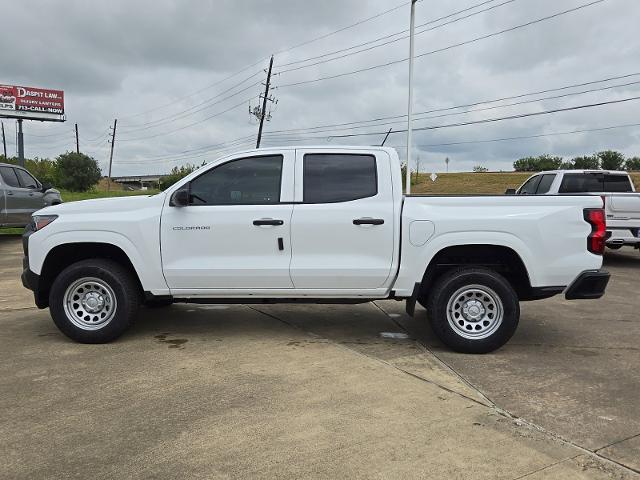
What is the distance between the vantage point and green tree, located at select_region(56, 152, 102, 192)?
2596 inches

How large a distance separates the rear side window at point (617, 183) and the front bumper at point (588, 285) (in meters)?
7.99

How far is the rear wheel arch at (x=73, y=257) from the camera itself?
5.23 metres

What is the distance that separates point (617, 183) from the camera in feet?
38.8

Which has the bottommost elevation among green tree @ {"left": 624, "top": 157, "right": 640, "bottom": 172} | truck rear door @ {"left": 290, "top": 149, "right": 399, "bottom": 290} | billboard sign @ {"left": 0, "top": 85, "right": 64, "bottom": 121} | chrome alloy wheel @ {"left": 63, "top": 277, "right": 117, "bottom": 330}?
chrome alloy wheel @ {"left": 63, "top": 277, "right": 117, "bottom": 330}

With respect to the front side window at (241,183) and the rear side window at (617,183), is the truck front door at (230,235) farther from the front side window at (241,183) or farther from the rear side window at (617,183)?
the rear side window at (617,183)

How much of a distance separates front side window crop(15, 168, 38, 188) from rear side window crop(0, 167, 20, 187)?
158 millimetres

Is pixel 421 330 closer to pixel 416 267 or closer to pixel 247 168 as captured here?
pixel 416 267

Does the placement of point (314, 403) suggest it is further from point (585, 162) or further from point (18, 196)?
point (585, 162)

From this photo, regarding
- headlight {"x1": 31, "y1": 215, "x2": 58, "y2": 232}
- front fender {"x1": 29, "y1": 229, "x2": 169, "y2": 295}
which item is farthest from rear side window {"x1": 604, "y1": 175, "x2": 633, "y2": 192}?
headlight {"x1": 31, "y1": 215, "x2": 58, "y2": 232}

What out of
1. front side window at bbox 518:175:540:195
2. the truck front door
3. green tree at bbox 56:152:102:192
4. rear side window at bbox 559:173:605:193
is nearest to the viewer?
the truck front door

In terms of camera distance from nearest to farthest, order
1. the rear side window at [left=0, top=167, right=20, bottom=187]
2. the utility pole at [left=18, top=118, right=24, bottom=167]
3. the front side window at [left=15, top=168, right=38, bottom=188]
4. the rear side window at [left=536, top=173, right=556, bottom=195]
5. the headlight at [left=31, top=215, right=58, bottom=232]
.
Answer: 1. the headlight at [left=31, top=215, right=58, bottom=232]
2. the rear side window at [left=536, top=173, right=556, bottom=195]
3. the rear side window at [left=0, top=167, right=20, bottom=187]
4. the front side window at [left=15, top=168, right=38, bottom=188]
5. the utility pole at [left=18, top=118, right=24, bottom=167]

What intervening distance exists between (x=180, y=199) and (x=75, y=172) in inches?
2670

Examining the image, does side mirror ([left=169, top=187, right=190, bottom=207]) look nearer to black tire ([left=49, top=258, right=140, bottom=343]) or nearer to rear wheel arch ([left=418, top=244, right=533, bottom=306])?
black tire ([left=49, top=258, right=140, bottom=343])

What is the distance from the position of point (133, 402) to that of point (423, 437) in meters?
2.04
